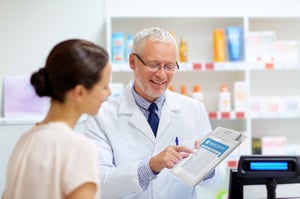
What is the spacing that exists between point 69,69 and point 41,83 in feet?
0.28

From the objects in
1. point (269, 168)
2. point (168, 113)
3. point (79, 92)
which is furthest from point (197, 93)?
point (79, 92)

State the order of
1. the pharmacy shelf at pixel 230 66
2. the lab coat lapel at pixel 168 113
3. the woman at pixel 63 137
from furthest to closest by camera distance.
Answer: the pharmacy shelf at pixel 230 66, the lab coat lapel at pixel 168 113, the woman at pixel 63 137

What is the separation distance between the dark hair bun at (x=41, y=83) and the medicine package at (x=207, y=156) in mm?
462

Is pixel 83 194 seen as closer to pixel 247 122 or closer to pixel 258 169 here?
pixel 258 169

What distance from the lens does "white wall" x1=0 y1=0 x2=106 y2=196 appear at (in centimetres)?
304

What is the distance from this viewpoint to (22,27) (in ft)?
10.0

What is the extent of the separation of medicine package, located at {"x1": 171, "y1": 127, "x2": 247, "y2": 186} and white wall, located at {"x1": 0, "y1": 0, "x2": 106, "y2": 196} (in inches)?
81.9

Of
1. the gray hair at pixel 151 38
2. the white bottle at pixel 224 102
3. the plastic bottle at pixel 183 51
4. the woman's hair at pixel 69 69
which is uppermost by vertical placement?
the plastic bottle at pixel 183 51

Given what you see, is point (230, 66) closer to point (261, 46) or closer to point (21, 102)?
point (261, 46)

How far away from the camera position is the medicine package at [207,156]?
44.3 inches

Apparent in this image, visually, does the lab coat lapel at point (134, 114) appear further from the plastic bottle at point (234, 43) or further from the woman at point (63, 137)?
the plastic bottle at point (234, 43)

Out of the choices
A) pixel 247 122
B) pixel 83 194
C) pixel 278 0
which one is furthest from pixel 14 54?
pixel 83 194

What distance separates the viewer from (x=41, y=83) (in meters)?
0.94

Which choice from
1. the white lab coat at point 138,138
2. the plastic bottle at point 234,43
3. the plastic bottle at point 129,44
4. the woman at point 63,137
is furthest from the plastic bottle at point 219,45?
the woman at point 63,137
